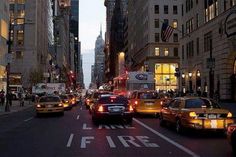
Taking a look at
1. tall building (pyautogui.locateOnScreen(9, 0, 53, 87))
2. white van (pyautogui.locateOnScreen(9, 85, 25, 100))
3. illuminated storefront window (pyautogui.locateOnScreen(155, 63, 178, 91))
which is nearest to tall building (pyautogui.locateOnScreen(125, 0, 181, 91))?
illuminated storefront window (pyautogui.locateOnScreen(155, 63, 178, 91))

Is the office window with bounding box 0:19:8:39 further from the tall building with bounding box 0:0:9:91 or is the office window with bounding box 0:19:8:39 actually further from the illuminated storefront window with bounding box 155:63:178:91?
the illuminated storefront window with bounding box 155:63:178:91

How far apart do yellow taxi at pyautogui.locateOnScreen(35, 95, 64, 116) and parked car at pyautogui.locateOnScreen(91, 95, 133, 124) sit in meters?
9.18

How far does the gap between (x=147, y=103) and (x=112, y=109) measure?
6.65 metres

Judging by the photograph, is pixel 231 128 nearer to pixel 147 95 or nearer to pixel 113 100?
pixel 113 100

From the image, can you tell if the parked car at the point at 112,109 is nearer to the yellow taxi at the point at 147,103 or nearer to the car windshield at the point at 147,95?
the yellow taxi at the point at 147,103

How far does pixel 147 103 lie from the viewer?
30.8 m

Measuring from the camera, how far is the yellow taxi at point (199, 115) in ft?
59.3

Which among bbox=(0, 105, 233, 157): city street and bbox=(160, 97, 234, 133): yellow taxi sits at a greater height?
bbox=(160, 97, 234, 133): yellow taxi

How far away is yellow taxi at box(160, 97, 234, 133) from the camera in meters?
18.1

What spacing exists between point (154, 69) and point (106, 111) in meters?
80.8

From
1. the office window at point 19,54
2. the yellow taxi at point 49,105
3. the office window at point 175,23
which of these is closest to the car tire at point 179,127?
the yellow taxi at point 49,105

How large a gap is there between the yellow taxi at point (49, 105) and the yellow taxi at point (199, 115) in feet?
48.4

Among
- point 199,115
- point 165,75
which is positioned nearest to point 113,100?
point 199,115

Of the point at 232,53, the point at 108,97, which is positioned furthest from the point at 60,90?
the point at 108,97
